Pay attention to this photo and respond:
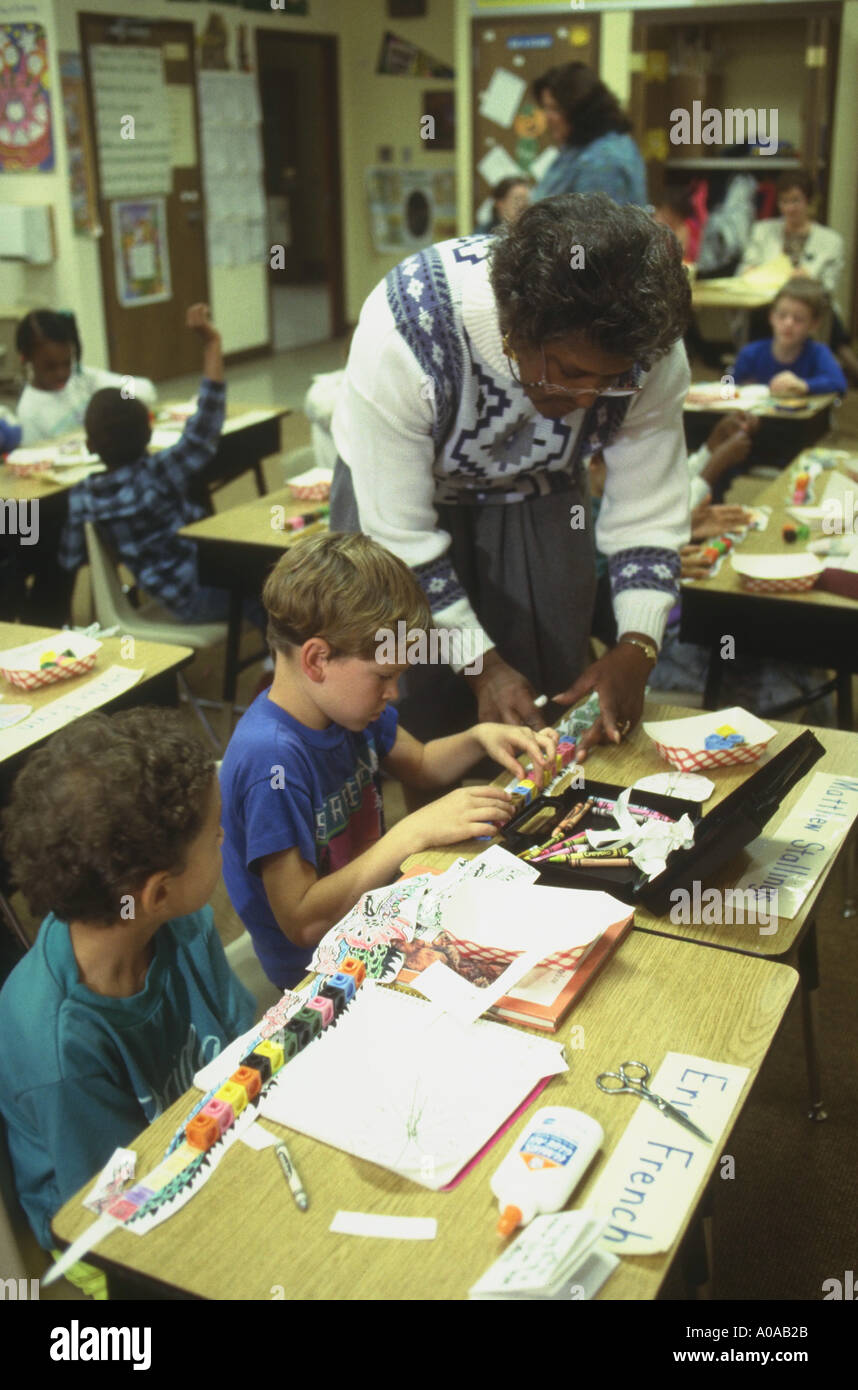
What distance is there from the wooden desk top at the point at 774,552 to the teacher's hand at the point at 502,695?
103 centimetres

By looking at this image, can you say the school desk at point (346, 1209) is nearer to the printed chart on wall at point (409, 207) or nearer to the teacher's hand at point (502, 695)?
the teacher's hand at point (502, 695)

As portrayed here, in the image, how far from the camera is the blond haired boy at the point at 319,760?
1.54m

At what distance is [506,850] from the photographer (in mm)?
1498

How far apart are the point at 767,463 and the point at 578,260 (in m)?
3.49

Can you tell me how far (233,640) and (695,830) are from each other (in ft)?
7.16

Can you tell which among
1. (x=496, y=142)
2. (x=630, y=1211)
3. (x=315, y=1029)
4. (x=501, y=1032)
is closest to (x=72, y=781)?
(x=315, y=1029)

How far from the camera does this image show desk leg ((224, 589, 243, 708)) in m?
3.41

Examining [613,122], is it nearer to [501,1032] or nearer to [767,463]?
[767,463]

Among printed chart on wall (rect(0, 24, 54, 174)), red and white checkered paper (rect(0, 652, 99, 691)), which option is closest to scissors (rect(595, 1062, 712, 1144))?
red and white checkered paper (rect(0, 652, 99, 691))

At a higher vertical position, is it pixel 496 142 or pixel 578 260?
pixel 496 142

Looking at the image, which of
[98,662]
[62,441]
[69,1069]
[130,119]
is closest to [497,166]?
[130,119]

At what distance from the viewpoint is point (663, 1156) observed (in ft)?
3.43
